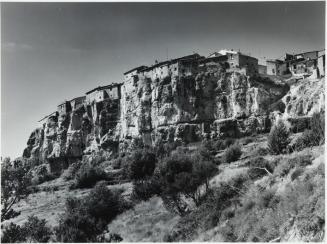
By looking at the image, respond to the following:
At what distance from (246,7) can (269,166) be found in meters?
12.9

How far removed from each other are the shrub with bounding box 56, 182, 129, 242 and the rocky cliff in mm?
31434

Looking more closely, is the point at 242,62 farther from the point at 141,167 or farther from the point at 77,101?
the point at 77,101

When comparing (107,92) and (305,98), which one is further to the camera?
(107,92)

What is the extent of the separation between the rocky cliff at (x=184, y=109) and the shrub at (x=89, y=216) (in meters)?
31.4

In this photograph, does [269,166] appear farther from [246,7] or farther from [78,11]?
[78,11]

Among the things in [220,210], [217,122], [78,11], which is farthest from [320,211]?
[217,122]

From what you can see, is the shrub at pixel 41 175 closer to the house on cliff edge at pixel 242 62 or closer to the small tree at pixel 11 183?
the house on cliff edge at pixel 242 62

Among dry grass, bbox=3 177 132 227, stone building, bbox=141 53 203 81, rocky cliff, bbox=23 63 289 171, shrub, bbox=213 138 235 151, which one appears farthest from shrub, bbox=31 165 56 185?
shrub, bbox=213 138 235 151

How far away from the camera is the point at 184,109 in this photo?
223 ft

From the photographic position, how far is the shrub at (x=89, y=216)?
81.3 feet

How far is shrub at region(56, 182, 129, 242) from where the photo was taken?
2477 cm

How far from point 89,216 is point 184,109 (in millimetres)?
40847

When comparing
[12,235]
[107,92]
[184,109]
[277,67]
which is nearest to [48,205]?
[12,235]

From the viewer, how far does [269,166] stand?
27969 mm
